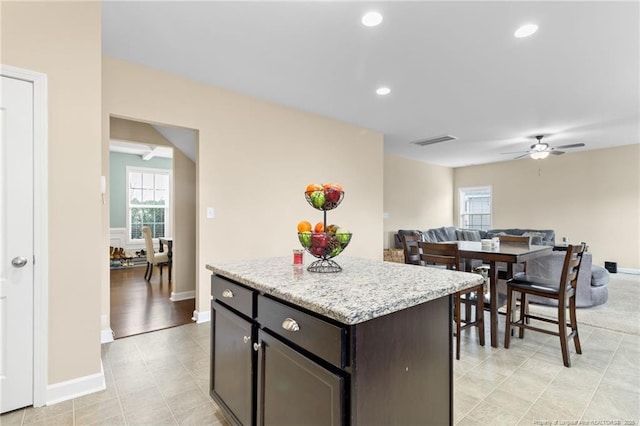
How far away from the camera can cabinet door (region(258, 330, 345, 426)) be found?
1043mm

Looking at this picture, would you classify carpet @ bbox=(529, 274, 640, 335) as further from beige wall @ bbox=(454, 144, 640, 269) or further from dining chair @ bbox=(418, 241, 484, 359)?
beige wall @ bbox=(454, 144, 640, 269)

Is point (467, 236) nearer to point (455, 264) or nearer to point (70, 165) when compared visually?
point (455, 264)

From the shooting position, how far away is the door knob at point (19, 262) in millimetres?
1896

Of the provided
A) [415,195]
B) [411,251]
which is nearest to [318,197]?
[411,251]

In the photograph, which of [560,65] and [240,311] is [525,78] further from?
[240,311]

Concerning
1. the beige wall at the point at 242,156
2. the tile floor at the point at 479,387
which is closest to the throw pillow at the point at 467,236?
the beige wall at the point at 242,156

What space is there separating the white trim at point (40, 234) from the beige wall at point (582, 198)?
355 inches

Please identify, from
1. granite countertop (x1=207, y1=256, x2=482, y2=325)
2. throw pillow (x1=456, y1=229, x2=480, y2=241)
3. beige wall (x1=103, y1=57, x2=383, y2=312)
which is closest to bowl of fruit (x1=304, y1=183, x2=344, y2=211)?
granite countertop (x1=207, y1=256, x2=482, y2=325)

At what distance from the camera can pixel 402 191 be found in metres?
7.94

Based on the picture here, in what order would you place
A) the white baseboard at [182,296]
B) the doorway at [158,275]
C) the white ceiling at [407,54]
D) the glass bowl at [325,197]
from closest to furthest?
the glass bowl at [325,197] → the white ceiling at [407,54] → the doorway at [158,275] → the white baseboard at [182,296]

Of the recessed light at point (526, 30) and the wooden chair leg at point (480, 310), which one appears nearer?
the recessed light at point (526, 30)

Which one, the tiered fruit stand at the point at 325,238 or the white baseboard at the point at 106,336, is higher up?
the tiered fruit stand at the point at 325,238

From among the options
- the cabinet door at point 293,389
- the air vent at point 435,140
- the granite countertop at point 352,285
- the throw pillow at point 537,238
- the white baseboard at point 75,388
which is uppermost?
the air vent at point 435,140

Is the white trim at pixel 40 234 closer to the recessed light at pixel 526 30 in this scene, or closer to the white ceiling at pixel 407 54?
the white ceiling at pixel 407 54
